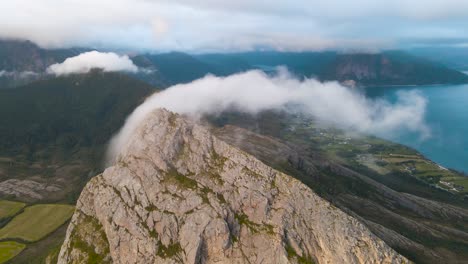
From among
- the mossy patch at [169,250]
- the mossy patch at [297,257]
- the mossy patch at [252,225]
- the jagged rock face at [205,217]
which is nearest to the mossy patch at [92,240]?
the jagged rock face at [205,217]

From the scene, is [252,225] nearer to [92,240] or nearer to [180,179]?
[180,179]

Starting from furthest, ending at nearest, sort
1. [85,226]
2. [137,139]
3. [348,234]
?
[137,139] → [85,226] → [348,234]

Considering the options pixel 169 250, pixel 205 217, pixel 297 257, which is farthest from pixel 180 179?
pixel 297 257

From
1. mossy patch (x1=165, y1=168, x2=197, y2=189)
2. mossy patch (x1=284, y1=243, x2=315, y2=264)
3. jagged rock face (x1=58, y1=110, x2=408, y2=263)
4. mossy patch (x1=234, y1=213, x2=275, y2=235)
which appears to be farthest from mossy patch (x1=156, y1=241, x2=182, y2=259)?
mossy patch (x1=284, y1=243, x2=315, y2=264)

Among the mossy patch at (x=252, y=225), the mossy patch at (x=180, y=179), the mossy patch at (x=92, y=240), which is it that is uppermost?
the mossy patch at (x=180, y=179)

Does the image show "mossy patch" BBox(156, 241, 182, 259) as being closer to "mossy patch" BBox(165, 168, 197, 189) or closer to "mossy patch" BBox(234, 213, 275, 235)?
"mossy patch" BBox(165, 168, 197, 189)

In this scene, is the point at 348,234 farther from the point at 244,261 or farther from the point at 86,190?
the point at 86,190

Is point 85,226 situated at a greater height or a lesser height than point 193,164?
lesser

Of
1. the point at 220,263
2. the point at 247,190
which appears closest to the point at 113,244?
the point at 220,263

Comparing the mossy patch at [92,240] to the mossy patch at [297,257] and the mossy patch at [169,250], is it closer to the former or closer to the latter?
the mossy patch at [169,250]
